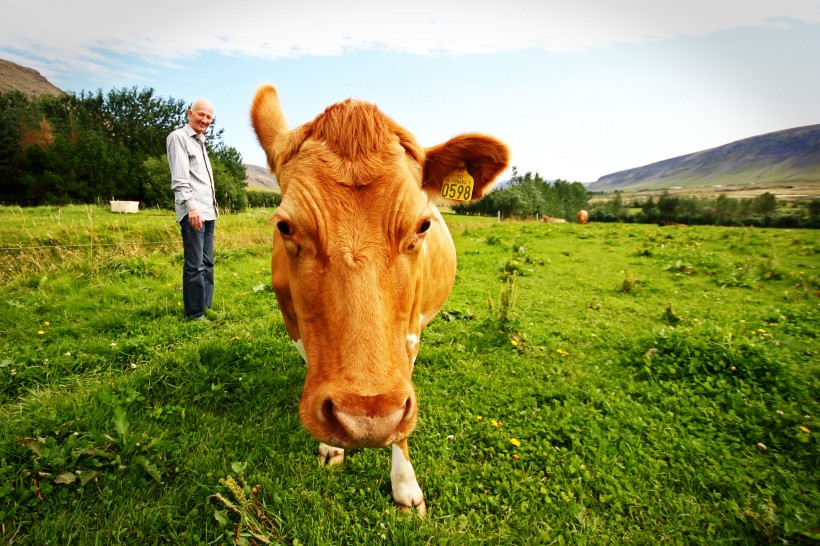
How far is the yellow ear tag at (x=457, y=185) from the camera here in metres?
2.79

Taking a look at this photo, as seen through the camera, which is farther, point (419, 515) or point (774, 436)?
point (774, 436)

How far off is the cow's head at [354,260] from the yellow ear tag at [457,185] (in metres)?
0.34

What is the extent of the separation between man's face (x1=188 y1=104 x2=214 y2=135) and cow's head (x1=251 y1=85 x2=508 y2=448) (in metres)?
3.65

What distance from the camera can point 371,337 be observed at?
1.82 metres

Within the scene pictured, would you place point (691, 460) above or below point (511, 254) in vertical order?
below

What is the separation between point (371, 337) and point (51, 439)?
2.71m

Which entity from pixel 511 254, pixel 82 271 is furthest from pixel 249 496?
pixel 511 254

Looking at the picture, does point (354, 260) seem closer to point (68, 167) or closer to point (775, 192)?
point (68, 167)

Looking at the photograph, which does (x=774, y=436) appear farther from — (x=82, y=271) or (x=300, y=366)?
(x=82, y=271)

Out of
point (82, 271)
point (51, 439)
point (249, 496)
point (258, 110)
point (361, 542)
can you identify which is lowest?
point (361, 542)

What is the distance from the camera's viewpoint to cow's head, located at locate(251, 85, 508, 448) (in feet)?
5.71

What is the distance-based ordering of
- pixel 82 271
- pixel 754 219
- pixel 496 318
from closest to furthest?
pixel 496 318, pixel 82 271, pixel 754 219

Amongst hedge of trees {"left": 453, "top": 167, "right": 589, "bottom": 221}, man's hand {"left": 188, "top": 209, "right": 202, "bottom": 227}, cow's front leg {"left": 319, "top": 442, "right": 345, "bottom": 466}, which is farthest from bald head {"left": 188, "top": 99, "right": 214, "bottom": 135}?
hedge of trees {"left": 453, "top": 167, "right": 589, "bottom": 221}

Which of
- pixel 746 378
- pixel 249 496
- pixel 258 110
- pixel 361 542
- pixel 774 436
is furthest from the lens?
pixel 746 378
